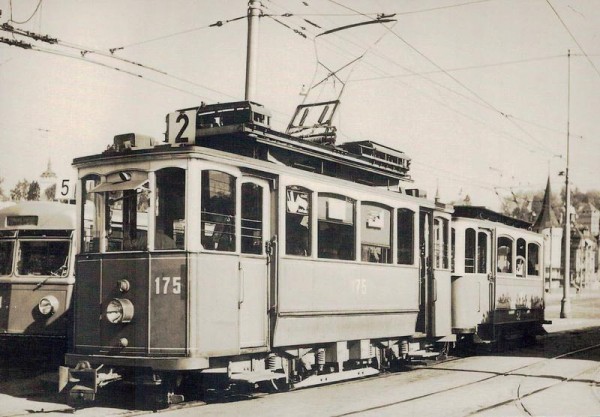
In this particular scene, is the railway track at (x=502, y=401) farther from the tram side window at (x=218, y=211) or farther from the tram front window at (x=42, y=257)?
the tram front window at (x=42, y=257)

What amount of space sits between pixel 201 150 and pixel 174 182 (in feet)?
1.74

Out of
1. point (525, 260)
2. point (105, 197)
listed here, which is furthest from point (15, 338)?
point (525, 260)

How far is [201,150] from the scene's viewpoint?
8.71 metres

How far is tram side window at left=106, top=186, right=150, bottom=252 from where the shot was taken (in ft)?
29.1

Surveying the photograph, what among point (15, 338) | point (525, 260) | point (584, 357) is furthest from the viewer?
point (525, 260)

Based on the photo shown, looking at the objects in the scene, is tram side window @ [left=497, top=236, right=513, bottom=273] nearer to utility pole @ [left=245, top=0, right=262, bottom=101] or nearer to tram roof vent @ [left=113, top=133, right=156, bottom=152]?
utility pole @ [left=245, top=0, right=262, bottom=101]

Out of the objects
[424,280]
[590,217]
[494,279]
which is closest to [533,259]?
[494,279]

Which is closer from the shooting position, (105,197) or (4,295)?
(105,197)

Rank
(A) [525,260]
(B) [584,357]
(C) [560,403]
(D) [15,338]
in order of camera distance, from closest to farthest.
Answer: (C) [560,403] → (D) [15,338] → (B) [584,357] → (A) [525,260]

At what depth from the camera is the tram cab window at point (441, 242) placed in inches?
542

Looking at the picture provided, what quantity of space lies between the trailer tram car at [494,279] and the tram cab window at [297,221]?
6.05m

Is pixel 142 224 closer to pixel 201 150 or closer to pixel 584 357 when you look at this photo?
pixel 201 150

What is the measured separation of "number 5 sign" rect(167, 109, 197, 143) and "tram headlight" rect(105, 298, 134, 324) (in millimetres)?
2193

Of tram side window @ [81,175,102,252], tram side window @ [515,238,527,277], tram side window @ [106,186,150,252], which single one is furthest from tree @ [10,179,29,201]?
tram side window @ [106,186,150,252]
